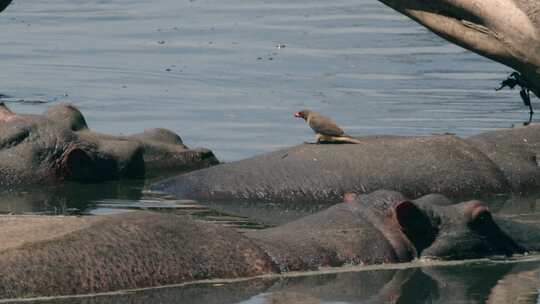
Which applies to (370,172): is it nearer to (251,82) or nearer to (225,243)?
(225,243)

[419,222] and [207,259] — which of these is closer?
[207,259]

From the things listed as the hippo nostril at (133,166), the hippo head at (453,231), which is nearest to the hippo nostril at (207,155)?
the hippo nostril at (133,166)

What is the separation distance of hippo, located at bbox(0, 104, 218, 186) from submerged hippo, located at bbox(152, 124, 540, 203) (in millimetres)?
449

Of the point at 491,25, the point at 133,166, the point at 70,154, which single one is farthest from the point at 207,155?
the point at 491,25

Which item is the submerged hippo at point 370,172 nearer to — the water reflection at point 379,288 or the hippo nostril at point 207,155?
the hippo nostril at point 207,155

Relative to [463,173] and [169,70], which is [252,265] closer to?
[463,173]

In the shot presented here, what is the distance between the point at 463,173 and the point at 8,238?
4.37 m

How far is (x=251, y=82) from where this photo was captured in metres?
16.3

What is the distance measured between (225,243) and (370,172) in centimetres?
330

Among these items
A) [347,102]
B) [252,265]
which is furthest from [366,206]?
[347,102]

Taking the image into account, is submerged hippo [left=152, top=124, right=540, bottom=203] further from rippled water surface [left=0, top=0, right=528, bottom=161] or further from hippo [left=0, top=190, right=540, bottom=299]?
hippo [left=0, top=190, right=540, bottom=299]

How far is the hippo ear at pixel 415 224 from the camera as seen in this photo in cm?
852

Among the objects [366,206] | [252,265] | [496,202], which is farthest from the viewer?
[496,202]

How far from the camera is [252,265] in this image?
322 inches
